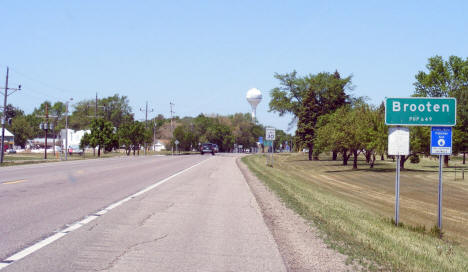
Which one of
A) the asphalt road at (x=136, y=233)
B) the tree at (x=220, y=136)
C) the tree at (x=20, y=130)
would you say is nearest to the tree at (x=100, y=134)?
the tree at (x=220, y=136)

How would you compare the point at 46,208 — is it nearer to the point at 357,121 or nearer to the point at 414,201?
the point at 414,201

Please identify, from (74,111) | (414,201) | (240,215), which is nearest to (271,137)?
(414,201)

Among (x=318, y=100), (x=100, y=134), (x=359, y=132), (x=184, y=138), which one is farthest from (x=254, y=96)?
(x=359, y=132)

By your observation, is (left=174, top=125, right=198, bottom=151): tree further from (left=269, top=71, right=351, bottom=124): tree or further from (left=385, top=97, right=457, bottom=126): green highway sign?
(left=385, top=97, right=457, bottom=126): green highway sign

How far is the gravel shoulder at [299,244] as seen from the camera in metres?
7.35

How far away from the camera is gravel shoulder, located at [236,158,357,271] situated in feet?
24.1

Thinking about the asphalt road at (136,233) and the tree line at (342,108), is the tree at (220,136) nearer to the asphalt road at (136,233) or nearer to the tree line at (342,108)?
the tree line at (342,108)

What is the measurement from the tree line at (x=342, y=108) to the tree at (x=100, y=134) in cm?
2657

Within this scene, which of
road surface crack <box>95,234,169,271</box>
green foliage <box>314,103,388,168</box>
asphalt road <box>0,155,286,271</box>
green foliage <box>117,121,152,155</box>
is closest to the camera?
road surface crack <box>95,234,169,271</box>

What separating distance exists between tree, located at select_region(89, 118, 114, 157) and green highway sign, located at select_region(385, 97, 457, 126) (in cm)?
7325

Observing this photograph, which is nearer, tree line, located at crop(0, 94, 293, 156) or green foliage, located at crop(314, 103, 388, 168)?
green foliage, located at crop(314, 103, 388, 168)

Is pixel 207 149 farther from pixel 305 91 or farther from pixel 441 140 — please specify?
pixel 441 140

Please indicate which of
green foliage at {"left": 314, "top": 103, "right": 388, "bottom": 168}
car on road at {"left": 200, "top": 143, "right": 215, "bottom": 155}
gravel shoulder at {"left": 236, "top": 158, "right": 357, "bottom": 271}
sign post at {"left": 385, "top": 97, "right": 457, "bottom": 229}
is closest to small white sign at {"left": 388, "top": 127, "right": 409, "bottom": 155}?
sign post at {"left": 385, "top": 97, "right": 457, "bottom": 229}

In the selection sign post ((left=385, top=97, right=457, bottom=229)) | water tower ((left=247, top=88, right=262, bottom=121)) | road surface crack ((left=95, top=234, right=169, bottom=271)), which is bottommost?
road surface crack ((left=95, top=234, right=169, bottom=271))
